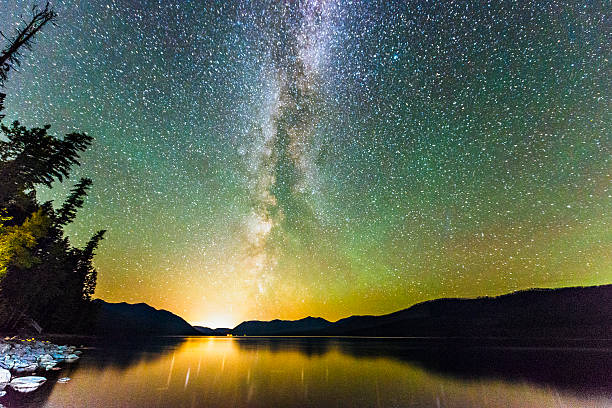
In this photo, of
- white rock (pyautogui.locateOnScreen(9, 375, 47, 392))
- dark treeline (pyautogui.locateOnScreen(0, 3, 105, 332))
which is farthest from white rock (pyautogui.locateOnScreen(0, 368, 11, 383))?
dark treeline (pyautogui.locateOnScreen(0, 3, 105, 332))

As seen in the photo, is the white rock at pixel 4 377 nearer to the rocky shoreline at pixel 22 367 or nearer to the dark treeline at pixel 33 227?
the rocky shoreline at pixel 22 367

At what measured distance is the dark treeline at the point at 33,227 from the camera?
21438mm


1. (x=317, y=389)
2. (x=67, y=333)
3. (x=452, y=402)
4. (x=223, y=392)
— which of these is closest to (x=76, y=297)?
(x=67, y=333)

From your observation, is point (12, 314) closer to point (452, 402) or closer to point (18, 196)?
point (18, 196)

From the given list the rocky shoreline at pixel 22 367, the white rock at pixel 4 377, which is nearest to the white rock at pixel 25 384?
the rocky shoreline at pixel 22 367

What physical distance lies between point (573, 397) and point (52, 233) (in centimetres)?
6018

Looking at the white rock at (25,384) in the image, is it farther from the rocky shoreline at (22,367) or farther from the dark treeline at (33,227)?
the dark treeline at (33,227)

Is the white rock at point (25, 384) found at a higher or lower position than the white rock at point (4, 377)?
lower

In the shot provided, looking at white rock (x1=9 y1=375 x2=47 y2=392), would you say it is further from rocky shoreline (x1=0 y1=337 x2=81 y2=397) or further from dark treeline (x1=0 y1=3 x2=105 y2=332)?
dark treeline (x1=0 y1=3 x2=105 y2=332)

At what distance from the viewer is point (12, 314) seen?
3388 cm

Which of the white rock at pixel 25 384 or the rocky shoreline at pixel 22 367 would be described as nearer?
the white rock at pixel 25 384

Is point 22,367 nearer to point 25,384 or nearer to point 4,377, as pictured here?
point 4,377

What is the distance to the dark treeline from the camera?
Result: 2144 cm

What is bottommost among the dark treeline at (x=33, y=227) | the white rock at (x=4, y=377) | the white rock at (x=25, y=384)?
the white rock at (x=25, y=384)
